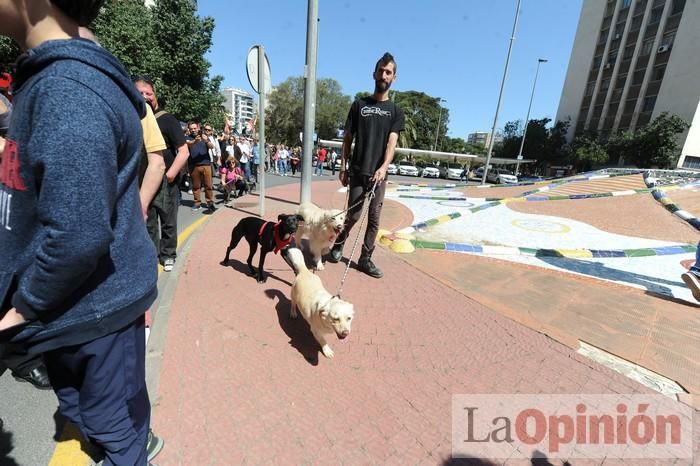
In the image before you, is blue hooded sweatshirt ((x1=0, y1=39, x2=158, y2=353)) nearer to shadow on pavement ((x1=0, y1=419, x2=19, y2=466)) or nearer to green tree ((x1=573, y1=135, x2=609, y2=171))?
shadow on pavement ((x1=0, y1=419, x2=19, y2=466))

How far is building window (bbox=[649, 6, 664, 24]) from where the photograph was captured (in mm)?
41281

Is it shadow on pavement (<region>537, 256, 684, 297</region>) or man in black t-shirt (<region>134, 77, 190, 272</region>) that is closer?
man in black t-shirt (<region>134, 77, 190, 272</region>)

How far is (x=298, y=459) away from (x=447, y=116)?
7028 centimetres

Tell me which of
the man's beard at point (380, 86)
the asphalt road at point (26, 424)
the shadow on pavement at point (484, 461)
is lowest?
the asphalt road at point (26, 424)

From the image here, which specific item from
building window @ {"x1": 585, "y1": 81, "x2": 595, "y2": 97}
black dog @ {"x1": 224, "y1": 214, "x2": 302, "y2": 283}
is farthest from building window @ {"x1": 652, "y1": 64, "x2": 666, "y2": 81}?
black dog @ {"x1": 224, "y1": 214, "x2": 302, "y2": 283}

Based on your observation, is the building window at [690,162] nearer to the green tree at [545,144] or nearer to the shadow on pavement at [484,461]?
the green tree at [545,144]

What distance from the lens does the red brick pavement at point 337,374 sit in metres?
2.03

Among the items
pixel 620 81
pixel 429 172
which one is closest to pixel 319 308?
pixel 429 172

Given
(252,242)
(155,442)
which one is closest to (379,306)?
(252,242)

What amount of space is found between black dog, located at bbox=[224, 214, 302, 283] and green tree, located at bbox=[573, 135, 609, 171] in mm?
48742

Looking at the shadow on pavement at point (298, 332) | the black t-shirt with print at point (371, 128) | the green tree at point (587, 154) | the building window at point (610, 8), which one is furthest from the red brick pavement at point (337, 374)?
the building window at point (610, 8)

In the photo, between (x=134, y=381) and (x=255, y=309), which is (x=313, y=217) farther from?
(x=134, y=381)

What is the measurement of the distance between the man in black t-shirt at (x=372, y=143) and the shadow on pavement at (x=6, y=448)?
359cm

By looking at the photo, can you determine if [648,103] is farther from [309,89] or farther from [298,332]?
[298,332]
